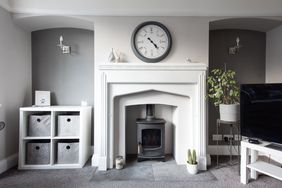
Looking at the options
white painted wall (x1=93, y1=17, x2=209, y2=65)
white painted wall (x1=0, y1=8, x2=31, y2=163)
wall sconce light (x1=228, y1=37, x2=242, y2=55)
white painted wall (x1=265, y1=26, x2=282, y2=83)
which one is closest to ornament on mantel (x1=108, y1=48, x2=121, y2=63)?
white painted wall (x1=93, y1=17, x2=209, y2=65)

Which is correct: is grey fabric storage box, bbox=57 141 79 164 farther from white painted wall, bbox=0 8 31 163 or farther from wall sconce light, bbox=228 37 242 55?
wall sconce light, bbox=228 37 242 55

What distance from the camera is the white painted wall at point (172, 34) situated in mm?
2629

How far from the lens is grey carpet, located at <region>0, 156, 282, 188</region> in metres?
2.09

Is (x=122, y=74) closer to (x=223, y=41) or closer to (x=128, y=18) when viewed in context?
(x=128, y=18)

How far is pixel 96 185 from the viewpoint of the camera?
6.85 ft

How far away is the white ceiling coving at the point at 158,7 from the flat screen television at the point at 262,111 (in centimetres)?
122

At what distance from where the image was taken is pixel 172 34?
8.69 feet

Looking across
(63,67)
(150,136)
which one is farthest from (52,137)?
(150,136)

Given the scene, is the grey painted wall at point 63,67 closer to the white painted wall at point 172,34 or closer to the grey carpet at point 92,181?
the white painted wall at point 172,34

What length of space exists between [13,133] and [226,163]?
10.4ft

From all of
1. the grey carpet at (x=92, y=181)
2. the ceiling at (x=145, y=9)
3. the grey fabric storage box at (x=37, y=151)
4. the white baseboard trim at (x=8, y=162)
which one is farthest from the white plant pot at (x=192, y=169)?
the white baseboard trim at (x=8, y=162)

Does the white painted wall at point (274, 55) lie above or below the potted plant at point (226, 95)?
above

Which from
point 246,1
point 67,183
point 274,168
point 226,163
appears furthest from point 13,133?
point 246,1

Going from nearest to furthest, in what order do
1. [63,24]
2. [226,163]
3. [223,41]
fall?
1. [226,163]
2. [63,24]
3. [223,41]
